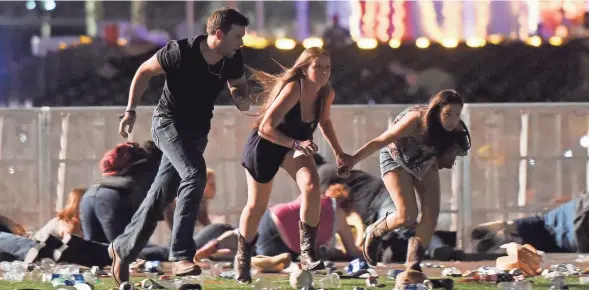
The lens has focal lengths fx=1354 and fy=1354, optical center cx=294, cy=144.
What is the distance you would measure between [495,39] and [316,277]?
9702 millimetres

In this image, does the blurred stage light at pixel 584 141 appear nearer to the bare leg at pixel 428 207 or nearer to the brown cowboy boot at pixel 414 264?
the bare leg at pixel 428 207

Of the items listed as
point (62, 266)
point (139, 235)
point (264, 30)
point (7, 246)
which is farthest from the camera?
point (264, 30)

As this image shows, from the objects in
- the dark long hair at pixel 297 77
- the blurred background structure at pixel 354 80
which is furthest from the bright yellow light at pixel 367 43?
the dark long hair at pixel 297 77

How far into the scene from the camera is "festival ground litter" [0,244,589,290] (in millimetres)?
6807

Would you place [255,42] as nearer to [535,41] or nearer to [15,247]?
[535,41]

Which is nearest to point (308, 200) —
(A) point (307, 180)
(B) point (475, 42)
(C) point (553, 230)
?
(A) point (307, 180)

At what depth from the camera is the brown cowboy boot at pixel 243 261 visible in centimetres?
718

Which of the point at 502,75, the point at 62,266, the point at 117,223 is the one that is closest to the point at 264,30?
the point at 502,75

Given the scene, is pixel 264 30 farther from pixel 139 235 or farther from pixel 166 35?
pixel 139 235

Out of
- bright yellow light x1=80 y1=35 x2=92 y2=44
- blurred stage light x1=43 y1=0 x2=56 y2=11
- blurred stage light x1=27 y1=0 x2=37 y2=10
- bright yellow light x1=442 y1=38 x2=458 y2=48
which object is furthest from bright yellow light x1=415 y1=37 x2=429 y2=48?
blurred stage light x1=27 y1=0 x2=37 y2=10

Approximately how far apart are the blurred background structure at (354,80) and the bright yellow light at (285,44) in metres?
0.02

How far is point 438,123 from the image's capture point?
7023 millimetres

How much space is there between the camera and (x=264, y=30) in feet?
58.1

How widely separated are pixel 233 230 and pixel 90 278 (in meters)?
2.95
